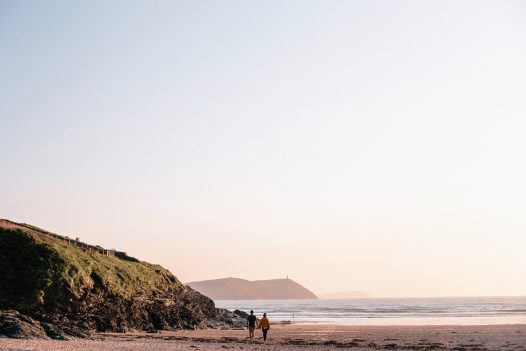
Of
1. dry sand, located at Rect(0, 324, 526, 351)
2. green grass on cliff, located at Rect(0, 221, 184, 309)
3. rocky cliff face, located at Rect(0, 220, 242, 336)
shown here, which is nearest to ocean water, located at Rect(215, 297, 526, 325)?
dry sand, located at Rect(0, 324, 526, 351)

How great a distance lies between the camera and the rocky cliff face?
3528 cm

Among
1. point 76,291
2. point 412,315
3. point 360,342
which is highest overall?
point 76,291

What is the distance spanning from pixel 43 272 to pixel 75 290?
2.46 metres

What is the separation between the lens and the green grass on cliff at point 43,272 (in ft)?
116

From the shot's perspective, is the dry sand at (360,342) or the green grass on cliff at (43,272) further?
the green grass on cliff at (43,272)

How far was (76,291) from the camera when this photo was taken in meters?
37.6

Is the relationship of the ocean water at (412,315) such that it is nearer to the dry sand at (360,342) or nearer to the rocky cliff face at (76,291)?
the dry sand at (360,342)

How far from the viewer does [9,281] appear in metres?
36.0

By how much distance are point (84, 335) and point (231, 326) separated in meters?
24.0

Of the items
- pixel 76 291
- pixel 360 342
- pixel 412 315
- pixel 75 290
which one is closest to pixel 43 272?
pixel 75 290

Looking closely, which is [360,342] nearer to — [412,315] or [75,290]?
[75,290]

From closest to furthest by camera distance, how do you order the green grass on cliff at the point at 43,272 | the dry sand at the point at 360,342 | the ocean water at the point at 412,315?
the dry sand at the point at 360,342 → the green grass on cliff at the point at 43,272 → the ocean water at the point at 412,315

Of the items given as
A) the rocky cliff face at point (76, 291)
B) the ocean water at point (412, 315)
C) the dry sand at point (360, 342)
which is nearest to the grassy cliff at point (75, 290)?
the rocky cliff face at point (76, 291)

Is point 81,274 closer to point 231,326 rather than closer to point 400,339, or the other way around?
point 231,326
